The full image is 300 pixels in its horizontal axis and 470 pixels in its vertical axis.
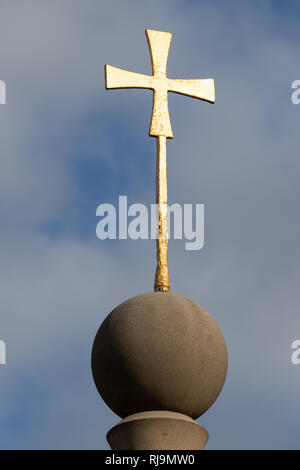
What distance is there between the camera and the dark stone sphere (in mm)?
16266

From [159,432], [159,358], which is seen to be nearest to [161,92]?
[159,358]

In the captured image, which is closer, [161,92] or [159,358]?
[159,358]

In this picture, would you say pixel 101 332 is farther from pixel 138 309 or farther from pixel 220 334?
pixel 220 334

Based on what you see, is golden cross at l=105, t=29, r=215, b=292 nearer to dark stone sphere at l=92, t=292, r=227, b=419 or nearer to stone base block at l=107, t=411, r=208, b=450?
dark stone sphere at l=92, t=292, r=227, b=419

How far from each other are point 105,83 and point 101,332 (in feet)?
15.3

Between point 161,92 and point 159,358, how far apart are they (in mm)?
5110

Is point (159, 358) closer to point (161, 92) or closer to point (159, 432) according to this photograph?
point (159, 432)

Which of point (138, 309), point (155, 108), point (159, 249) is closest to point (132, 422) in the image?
point (138, 309)

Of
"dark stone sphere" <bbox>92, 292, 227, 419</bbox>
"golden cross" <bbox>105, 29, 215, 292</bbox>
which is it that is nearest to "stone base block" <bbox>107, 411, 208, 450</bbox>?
"dark stone sphere" <bbox>92, 292, 227, 419</bbox>

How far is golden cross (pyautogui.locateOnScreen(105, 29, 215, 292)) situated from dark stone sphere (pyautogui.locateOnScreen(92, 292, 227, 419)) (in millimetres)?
1088

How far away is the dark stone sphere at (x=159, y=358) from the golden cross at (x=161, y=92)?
1.09 meters

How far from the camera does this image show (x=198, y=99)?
65.5 ft

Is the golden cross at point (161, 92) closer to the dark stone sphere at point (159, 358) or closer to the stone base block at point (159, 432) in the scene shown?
the dark stone sphere at point (159, 358)

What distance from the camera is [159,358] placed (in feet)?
53.3
